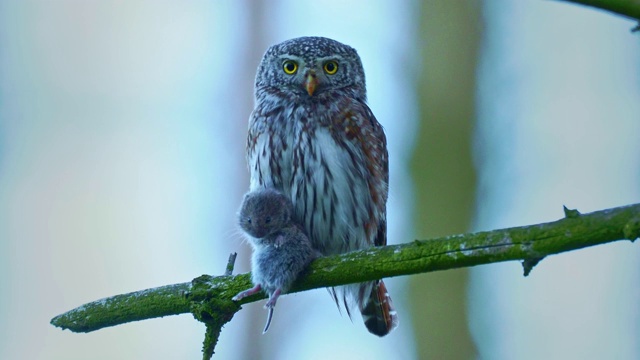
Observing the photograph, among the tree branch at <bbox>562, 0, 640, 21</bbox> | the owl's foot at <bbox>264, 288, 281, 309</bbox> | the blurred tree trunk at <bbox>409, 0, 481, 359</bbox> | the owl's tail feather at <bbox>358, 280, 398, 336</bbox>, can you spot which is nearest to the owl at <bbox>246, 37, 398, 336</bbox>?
the owl's tail feather at <bbox>358, 280, 398, 336</bbox>

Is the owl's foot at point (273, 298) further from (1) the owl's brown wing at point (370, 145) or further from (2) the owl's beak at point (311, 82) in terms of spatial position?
(2) the owl's beak at point (311, 82)

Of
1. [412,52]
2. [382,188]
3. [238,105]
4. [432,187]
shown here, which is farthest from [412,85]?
[382,188]

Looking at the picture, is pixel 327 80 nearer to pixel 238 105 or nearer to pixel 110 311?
pixel 110 311

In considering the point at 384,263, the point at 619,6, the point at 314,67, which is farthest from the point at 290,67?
the point at 619,6

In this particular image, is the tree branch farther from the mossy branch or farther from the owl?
the owl

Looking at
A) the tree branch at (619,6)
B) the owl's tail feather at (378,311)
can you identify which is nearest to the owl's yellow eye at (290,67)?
the owl's tail feather at (378,311)
